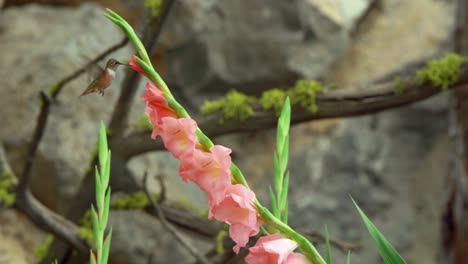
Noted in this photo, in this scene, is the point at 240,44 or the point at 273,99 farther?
the point at 240,44

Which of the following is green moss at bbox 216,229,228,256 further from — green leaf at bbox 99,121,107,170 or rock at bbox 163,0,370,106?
rock at bbox 163,0,370,106

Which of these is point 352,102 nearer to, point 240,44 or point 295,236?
point 295,236

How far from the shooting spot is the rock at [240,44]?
2277mm

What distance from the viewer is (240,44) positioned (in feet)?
7.53

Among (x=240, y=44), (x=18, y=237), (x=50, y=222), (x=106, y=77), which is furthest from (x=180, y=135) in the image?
(x=240, y=44)

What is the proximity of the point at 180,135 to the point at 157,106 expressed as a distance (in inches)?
1.0

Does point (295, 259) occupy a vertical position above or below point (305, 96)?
above

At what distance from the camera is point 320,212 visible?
2227 mm

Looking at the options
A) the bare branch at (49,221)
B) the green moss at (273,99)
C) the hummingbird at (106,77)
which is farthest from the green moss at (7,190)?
the hummingbird at (106,77)

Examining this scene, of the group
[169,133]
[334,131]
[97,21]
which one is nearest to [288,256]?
[169,133]

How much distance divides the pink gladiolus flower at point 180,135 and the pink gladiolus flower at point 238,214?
1.3 inches

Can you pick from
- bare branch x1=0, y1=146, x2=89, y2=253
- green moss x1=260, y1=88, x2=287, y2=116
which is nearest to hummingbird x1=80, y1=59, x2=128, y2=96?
green moss x1=260, y1=88, x2=287, y2=116

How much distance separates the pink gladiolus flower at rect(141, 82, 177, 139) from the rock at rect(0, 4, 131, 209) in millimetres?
A: 1322

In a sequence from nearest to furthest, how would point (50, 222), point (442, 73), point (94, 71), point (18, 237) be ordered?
point (94, 71), point (442, 73), point (50, 222), point (18, 237)
